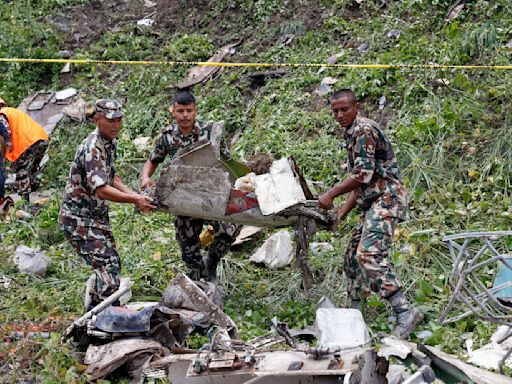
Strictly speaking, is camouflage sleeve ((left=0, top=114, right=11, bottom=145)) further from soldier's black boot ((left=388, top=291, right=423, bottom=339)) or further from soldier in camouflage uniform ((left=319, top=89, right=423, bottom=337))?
soldier's black boot ((left=388, top=291, right=423, bottom=339))

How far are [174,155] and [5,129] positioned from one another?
3073 millimetres

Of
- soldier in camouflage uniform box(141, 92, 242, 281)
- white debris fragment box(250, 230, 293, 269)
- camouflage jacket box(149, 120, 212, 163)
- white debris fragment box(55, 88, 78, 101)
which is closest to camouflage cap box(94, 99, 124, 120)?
soldier in camouflage uniform box(141, 92, 242, 281)

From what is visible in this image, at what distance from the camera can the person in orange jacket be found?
924cm

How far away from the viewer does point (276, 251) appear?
25.0 feet

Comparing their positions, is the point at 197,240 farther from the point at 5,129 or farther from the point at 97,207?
the point at 5,129

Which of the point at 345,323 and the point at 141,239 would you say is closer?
the point at 345,323

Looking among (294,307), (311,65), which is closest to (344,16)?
(311,65)

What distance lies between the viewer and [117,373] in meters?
5.57

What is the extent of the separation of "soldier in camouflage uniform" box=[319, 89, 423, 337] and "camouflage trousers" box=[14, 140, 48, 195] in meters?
4.52

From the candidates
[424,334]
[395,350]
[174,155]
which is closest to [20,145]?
[174,155]

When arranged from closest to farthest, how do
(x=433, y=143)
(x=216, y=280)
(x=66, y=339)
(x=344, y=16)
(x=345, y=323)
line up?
(x=345, y=323), (x=66, y=339), (x=216, y=280), (x=433, y=143), (x=344, y=16)

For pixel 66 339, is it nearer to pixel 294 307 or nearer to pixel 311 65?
pixel 294 307

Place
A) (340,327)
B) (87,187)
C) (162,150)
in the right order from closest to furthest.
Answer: (340,327) → (87,187) → (162,150)

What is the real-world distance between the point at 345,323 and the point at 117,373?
1.49m
